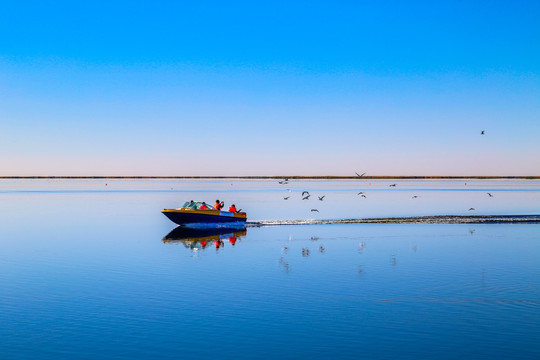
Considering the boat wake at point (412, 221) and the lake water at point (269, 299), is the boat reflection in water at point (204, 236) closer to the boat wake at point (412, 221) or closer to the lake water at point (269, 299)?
the lake water at point (269, 299)

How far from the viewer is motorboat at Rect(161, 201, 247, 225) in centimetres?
5150

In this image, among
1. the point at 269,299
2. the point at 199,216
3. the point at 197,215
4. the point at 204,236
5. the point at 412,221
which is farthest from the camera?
the point at 412,221

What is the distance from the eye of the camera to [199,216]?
52.3 m

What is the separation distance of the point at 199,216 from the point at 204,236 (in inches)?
226

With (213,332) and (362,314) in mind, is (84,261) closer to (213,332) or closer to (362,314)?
(213,332)

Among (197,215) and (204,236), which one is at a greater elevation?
(197,215)

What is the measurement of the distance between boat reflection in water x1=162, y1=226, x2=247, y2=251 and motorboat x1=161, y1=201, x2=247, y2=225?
82 centimetres

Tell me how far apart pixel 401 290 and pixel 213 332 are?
9761mm

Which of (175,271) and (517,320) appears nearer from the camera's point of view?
(517,320)

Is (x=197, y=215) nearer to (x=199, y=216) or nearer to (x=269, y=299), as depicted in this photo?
(x=199, y=216)

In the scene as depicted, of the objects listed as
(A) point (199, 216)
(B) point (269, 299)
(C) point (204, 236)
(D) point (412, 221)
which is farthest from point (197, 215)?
(B) point (269, 299)

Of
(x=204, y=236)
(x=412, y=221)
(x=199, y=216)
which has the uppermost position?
(x=199, y=216)

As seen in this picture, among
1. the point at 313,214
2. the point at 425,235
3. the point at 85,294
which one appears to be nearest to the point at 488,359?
the point at 85,294

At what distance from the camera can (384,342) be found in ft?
54.0
